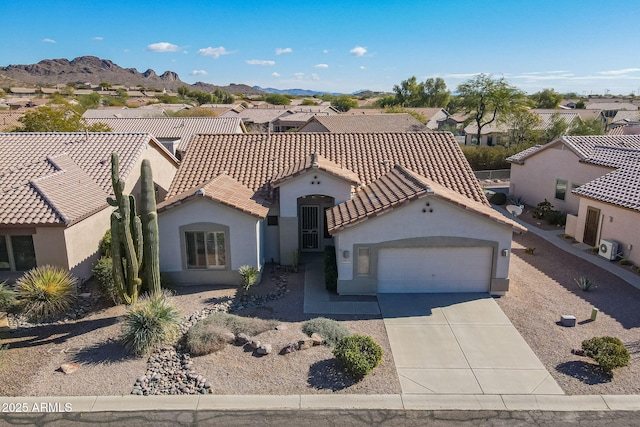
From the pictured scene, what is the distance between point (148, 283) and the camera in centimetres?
1548

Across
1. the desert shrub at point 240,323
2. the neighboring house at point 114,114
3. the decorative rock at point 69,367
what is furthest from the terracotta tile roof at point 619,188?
the neighboring house at point 114,114

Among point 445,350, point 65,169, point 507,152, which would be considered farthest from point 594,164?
point 65,169

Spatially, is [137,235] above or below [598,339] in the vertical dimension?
above

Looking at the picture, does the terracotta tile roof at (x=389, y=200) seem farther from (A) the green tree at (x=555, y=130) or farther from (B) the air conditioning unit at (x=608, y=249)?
(A) the green tree at (x=555, y=130)

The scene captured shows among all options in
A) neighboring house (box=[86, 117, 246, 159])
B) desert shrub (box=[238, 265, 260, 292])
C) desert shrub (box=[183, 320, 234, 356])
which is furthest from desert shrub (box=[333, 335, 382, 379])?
neighboring house (box=[86, 117, 246, 159])

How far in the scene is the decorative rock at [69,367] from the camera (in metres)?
12.1

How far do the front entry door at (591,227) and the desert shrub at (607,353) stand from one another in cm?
1116

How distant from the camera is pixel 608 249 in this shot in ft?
67.9

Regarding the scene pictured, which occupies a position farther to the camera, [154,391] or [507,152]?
Answer: [507,152]

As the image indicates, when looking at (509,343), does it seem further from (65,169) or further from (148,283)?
(65,169)

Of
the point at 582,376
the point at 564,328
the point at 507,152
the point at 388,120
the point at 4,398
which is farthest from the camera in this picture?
the point at 388,120

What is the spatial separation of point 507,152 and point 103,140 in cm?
3635

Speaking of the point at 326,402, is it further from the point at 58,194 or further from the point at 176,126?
the point at 176,126

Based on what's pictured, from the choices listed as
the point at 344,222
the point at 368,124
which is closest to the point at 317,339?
the point at 344,222
